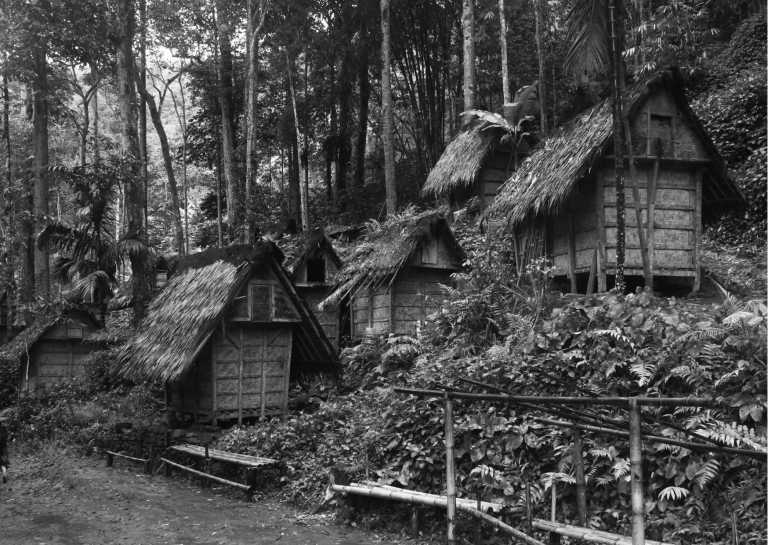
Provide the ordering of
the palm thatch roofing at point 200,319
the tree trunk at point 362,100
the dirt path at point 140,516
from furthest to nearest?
the tree trunk at point 362,100
the palm thatch roofing at point 200,319
the dirt path at point 140,516

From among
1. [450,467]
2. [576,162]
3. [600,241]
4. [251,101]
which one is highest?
[251,101]

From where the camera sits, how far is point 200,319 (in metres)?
14.2

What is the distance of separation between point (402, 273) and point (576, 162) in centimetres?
587

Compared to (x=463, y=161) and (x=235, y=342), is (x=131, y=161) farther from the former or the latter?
(x=463, y=161)

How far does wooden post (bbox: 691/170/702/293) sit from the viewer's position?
14.3 m

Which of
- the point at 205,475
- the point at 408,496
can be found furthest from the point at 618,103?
the point at 205,475

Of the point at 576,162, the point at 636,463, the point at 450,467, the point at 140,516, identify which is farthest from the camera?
the point at 576,162

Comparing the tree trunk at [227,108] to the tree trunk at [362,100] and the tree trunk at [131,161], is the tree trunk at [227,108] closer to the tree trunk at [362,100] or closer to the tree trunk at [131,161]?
the tree trunk at [362,100]

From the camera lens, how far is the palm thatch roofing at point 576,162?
44.0 ft

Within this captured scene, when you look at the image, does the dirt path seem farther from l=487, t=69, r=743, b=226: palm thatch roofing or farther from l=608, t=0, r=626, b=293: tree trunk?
l=487, t=69, r=743, b=226: palm thatch roofing

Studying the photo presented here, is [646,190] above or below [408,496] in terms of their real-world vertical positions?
above

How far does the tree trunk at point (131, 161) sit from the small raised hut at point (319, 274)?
13.5 ft

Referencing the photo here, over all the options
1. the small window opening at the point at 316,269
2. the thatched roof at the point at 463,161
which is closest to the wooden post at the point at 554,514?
the thatched roof at the point at 463,161

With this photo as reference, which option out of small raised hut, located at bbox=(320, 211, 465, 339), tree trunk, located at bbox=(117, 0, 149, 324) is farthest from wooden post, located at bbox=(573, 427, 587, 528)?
tree trunk, located at bbox=(117, 0, 149, 324)
